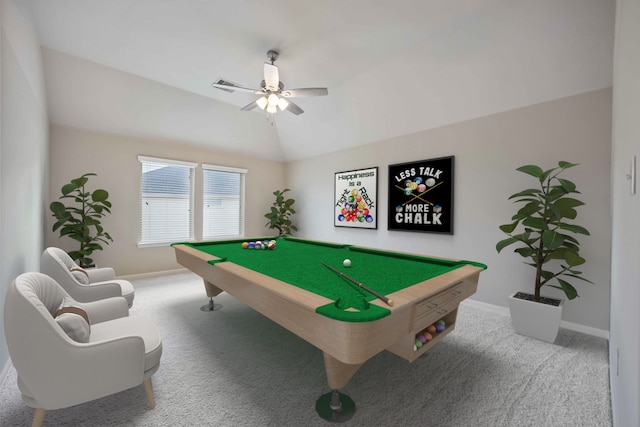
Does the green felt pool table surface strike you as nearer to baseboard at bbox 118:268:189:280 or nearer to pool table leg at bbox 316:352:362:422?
pool table leg at bbox 316:352:362:422

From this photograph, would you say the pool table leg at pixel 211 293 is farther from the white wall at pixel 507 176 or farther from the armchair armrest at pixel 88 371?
the white wall at pixel 507 176

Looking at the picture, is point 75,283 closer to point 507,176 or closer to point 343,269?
point 343,269

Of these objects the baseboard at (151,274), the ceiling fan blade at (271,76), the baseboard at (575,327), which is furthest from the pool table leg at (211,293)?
the baseboard at (575,327)

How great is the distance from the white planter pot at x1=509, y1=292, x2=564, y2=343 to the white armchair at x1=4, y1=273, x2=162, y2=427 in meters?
3.01

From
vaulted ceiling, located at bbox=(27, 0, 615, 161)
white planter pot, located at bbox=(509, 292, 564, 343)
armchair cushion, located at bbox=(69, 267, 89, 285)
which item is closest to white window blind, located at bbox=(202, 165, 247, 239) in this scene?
vaulted ceiling, located at bbox=(27, 0, 615, 161)

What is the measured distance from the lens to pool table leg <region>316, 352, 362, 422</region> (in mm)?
1301

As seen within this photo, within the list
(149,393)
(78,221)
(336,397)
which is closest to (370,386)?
(336,397)

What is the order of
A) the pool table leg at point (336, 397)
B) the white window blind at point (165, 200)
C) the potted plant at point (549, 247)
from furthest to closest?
1. the white window blind at point (165, 200)
2. the potted plant at point (549, 247)
3. the pool table leg at point (336, 397)

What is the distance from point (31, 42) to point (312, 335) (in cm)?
370

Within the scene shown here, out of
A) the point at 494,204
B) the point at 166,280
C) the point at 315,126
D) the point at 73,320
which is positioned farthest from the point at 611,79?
the point at 166,280

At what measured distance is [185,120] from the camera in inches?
174

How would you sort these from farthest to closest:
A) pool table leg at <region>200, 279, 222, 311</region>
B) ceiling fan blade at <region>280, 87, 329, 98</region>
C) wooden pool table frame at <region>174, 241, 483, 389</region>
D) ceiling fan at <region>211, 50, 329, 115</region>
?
1. pool table leg at <region>200, 279, 222, 311</region>
2. ceiling fan blade at <region>280, 87, 329, 98</region>
3. ceiling fan at <region>211, 50, 329, 115</region>
4. wooden pool table frame at <region>174, 241, 483, 389</region>

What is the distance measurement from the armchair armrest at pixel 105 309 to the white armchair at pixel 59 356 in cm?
37

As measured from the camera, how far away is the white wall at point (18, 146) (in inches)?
69.0
